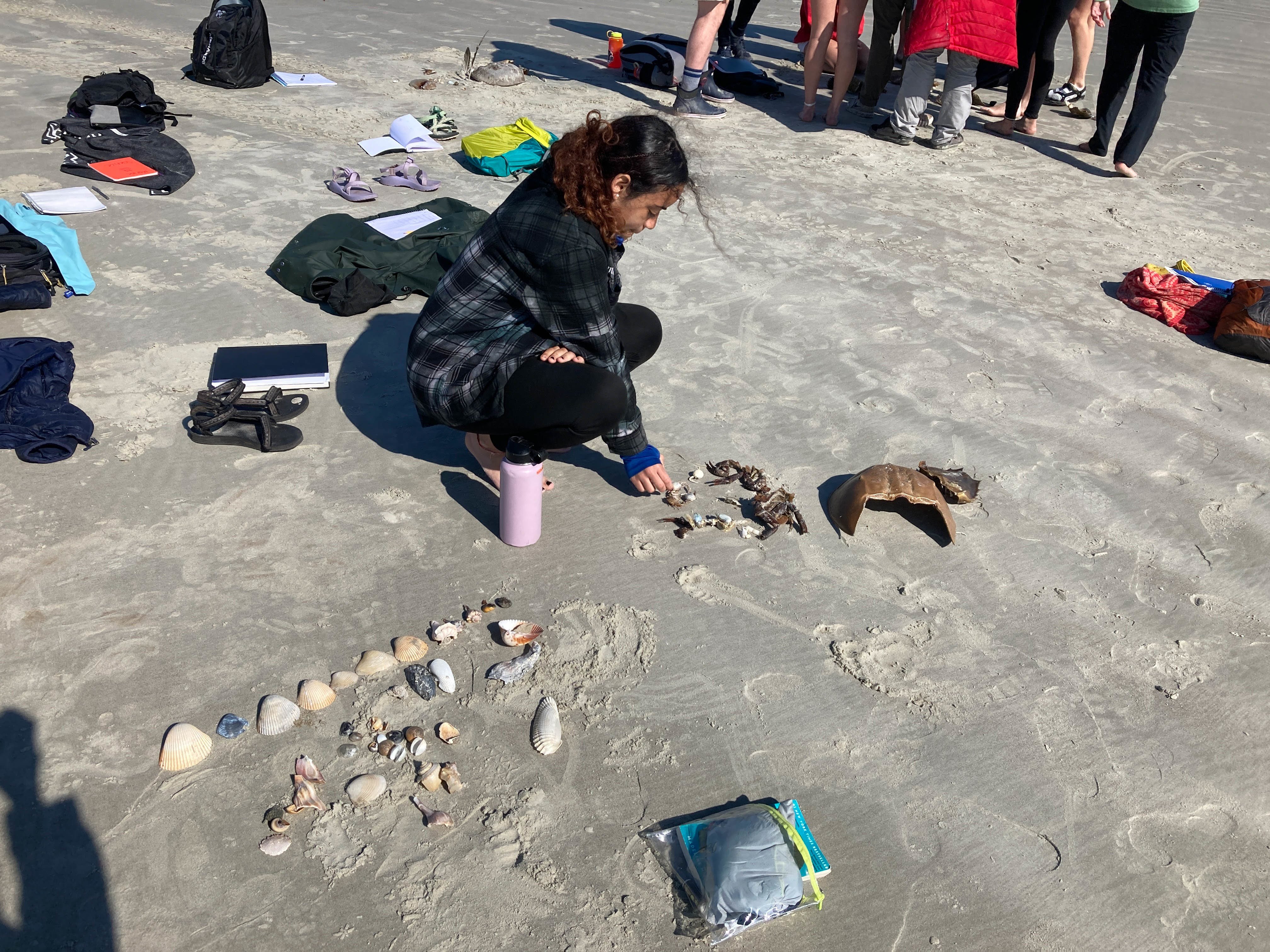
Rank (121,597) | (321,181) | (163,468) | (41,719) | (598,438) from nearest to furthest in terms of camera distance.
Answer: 1. (41,719)
2. (121,597)
3. (163,468)
4. (598,438)
5. (321,181)

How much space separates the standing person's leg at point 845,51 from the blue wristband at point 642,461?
5.13 meters

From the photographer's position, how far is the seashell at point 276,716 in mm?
2320

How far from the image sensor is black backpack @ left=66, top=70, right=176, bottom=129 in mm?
5668

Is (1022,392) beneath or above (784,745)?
above

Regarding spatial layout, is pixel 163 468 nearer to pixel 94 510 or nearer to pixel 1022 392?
pixel 94 510

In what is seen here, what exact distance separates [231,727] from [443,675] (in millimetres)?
542

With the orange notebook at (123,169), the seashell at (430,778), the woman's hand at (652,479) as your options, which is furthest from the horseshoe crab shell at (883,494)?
the orange notebook at (123,169)

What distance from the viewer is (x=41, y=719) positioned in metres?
2.29

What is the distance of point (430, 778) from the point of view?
2.23 meters

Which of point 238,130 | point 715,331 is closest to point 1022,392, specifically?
point 715,331

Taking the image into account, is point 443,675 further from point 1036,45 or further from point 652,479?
point 1036,45

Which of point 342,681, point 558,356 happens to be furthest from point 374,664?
point 558,356

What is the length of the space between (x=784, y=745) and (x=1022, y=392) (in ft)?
7.71

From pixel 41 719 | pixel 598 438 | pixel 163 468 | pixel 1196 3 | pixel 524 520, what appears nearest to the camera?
pixel 41 719
